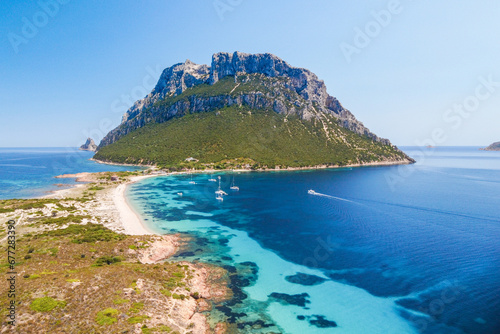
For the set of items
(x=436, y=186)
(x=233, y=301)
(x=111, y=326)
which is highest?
(x=436, y=186)

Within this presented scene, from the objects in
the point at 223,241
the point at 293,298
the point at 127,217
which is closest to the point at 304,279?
the point at 293,298

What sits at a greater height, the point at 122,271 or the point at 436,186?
the point at 436,186

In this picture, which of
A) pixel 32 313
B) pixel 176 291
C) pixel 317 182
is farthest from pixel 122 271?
pixel 317 182

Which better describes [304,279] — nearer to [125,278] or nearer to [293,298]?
[293,298]

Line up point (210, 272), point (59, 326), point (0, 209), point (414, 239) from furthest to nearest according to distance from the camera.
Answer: point (0, 209), point (414, 239), point (210, 272), point (59, 326)

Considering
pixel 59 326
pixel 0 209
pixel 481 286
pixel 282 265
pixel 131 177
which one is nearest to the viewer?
pixel 59 326

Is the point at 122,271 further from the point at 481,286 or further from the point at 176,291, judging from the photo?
the point at 481,286

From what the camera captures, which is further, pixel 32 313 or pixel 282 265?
pixel 282 265
